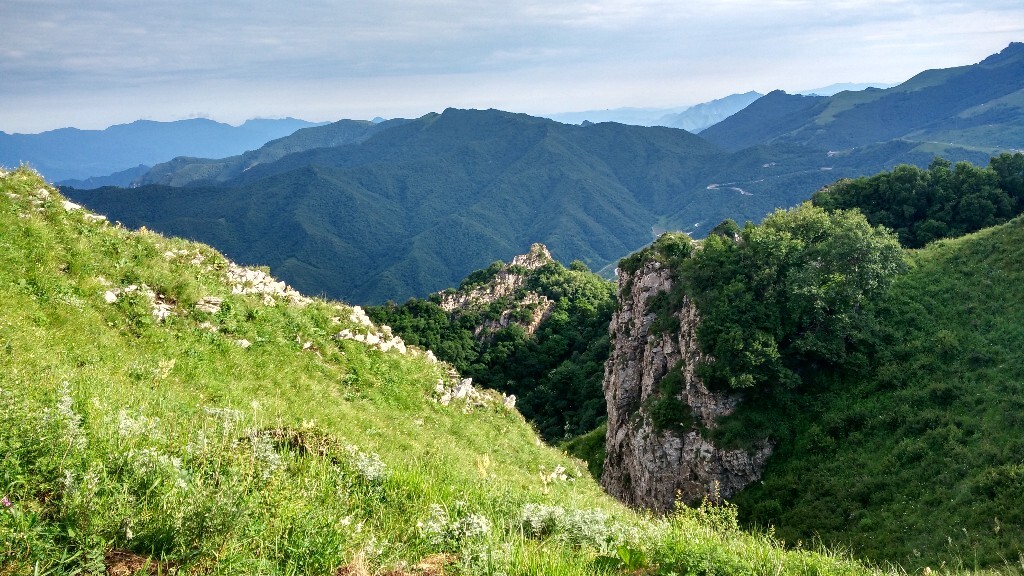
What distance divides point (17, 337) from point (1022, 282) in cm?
4313

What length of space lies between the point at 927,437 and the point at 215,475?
29785 millimetres

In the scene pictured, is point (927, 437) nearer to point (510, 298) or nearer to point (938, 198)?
point (938, 198)

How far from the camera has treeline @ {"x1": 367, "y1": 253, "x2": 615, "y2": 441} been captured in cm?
7000

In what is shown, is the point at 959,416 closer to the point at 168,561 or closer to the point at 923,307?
the point at 923,307

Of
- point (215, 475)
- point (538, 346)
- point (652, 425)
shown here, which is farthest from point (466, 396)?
point (538, 346)

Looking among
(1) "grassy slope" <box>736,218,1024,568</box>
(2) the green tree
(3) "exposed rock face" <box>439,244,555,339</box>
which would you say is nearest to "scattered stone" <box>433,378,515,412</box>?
(1) "grassy slope" <box>736,218,1024,568</box>

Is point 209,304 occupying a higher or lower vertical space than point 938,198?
lower

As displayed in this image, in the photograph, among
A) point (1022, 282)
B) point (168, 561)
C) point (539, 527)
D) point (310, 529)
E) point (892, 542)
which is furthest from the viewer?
point (1022, 282)

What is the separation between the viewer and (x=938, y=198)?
49.7m

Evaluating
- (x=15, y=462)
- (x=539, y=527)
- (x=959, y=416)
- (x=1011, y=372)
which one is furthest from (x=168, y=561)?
(x=1011, y=372)

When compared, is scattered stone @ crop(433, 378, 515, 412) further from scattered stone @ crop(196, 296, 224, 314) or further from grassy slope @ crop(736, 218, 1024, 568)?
grassy slope @ crop(736, 218, 1024, 568)

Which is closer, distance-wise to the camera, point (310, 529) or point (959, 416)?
point (310, 529)

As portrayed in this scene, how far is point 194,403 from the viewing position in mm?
9297

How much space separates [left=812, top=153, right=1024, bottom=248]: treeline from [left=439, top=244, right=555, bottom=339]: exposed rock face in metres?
51.6
